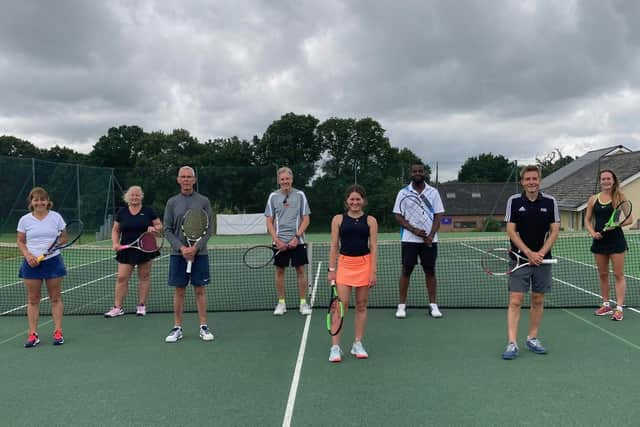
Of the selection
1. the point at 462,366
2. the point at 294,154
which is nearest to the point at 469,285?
the point at 462,366

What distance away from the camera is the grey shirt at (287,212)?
20.2 feet

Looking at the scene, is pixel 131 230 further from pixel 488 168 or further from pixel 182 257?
pixel 488 168

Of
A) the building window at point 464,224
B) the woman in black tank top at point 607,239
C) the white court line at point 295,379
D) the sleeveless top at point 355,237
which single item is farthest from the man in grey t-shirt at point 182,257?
the building window at point 464,224

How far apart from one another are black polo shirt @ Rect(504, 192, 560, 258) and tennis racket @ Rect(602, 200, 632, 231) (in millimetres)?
1818

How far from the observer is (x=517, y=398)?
3518mm

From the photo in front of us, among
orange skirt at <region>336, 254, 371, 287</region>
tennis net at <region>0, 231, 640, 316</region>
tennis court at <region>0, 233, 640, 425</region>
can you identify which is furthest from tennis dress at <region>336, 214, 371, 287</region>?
tennis net at <region>0, 231, 640, 316</region>

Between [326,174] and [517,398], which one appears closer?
[517,398]

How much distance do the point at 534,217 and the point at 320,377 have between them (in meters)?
2.28

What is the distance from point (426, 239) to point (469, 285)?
313 centimetres

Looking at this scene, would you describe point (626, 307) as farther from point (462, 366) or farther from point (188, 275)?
point (188, 275)

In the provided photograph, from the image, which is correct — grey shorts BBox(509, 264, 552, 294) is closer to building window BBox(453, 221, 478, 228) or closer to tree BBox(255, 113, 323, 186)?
building window BBox(453, 221, 478, 228)

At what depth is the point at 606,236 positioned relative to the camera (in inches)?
226

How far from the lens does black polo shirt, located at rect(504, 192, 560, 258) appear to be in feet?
14.2

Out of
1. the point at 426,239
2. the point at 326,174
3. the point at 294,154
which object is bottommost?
the point at 426,239
